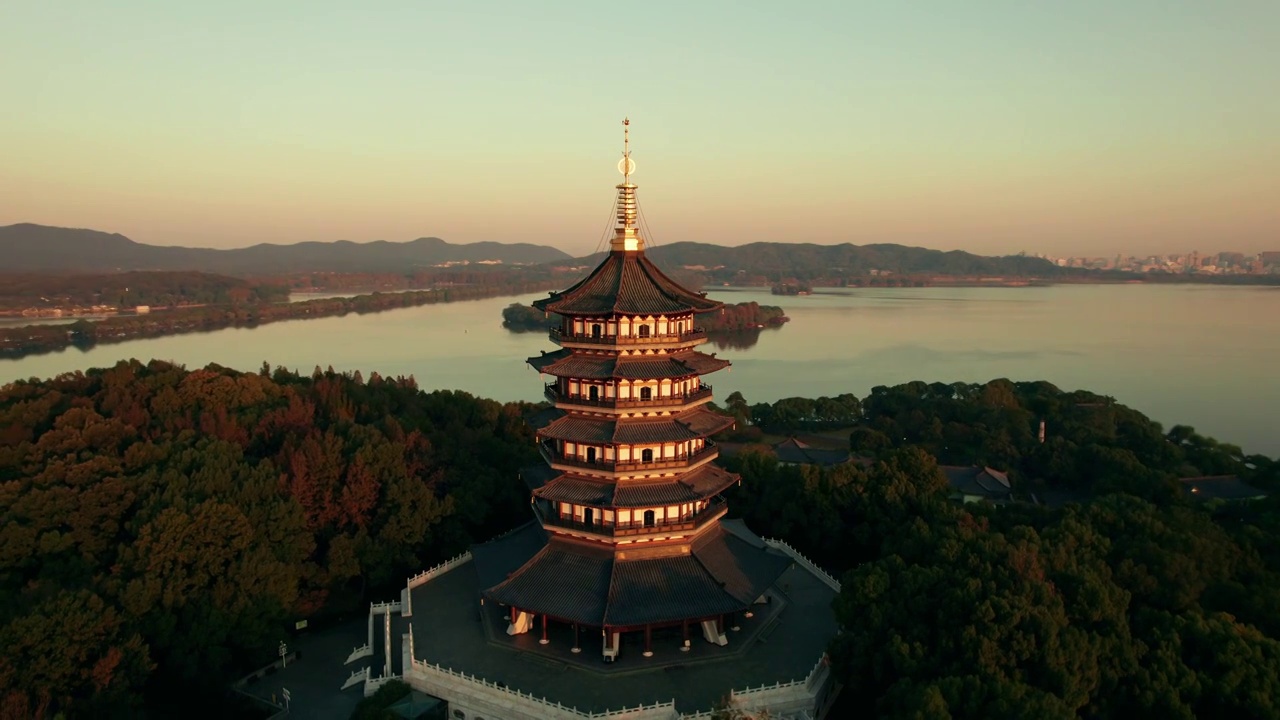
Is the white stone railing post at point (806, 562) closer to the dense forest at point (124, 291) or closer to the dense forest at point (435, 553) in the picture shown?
the dense forest at point (435, 553)

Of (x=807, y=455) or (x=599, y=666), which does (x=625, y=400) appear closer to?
(x=599, y=666)

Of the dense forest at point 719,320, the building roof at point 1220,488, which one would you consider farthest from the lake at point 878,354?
the building roof at point 1220,488

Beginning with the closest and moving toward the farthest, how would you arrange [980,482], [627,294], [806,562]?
1. [627,294]
2. [806,562]
3. [980,482]

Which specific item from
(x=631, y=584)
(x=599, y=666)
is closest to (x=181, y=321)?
(x=631, y=584)

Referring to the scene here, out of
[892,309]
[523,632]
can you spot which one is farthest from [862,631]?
[892,309]

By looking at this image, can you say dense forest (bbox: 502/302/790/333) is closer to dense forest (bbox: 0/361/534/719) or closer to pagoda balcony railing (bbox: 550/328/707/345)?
dense forest (bbox: 0/361/534/719)

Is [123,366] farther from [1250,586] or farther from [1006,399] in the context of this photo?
[1006,399]
